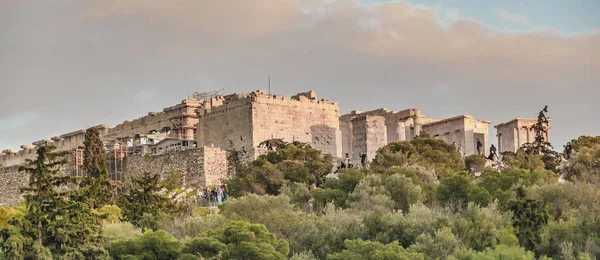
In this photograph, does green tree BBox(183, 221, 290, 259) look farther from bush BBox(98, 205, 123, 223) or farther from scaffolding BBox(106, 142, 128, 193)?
scaffolding BBox(106, 142, 128, 193)

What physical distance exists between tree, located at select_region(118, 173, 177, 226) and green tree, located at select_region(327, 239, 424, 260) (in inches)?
370

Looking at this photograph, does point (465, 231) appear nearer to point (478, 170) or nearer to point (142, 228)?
point (142, 228)

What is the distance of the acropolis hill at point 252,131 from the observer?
58969 mm

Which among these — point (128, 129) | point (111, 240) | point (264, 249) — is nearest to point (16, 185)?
point (128, 129)

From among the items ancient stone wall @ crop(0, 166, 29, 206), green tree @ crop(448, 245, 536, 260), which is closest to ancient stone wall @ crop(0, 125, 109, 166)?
ancient stone wall @ crop(0, 166, 29, 206)

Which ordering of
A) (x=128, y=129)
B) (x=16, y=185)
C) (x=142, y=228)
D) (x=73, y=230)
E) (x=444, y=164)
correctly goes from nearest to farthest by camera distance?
(x=73, y=230)
(x=142, y=228)
(x=444, y=164)
(x=16, y=185)
(x=128, y=129)

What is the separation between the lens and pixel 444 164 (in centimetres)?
5438

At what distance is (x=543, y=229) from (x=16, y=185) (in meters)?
33.2

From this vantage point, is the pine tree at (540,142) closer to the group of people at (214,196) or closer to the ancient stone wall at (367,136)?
the ancient stone wall at (367,136)

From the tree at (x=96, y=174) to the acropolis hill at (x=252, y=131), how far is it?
2.10 metres

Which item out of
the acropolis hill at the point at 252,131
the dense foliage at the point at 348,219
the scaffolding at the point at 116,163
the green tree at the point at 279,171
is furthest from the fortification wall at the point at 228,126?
the dense foliage at the point at 348,219

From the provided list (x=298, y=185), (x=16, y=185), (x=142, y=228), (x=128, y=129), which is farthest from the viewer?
(x=128, y=129)

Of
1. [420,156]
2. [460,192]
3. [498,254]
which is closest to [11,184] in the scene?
[420,156]

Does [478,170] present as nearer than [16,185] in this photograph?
Yes
